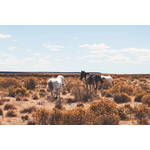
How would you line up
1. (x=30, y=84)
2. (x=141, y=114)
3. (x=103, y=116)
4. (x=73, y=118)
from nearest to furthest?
(x=73, y=118) < (x=103, y=116) < (x=141, y=114) < (x=30, y=84)

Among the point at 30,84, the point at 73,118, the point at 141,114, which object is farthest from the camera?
the point at 30,84

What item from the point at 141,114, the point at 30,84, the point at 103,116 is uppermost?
the point at 30,84

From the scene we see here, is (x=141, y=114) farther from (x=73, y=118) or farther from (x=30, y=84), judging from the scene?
(x=30, y=84)

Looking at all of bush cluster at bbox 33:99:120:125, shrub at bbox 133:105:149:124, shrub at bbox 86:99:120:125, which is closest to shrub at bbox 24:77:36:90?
shrub at bbox 86:99:120:125

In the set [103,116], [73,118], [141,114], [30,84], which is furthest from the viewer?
[30,84]

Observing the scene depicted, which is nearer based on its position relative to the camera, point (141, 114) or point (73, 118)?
point (73, 118)

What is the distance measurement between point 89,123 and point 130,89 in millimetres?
11093

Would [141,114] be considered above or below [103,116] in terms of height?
below

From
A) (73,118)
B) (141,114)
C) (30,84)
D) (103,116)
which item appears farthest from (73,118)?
(30,84)

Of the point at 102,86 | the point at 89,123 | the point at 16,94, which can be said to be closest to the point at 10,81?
the point at 16,94

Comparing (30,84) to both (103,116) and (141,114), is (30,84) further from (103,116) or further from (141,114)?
(141,114)

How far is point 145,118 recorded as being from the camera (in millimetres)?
7723

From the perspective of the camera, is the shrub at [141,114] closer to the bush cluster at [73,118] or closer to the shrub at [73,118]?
the bush cluster at [73,118]

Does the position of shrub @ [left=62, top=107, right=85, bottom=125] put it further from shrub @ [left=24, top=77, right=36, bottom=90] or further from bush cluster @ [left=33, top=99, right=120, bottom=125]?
shrub @ [left=24, top=77, right=36, bottom=90]
